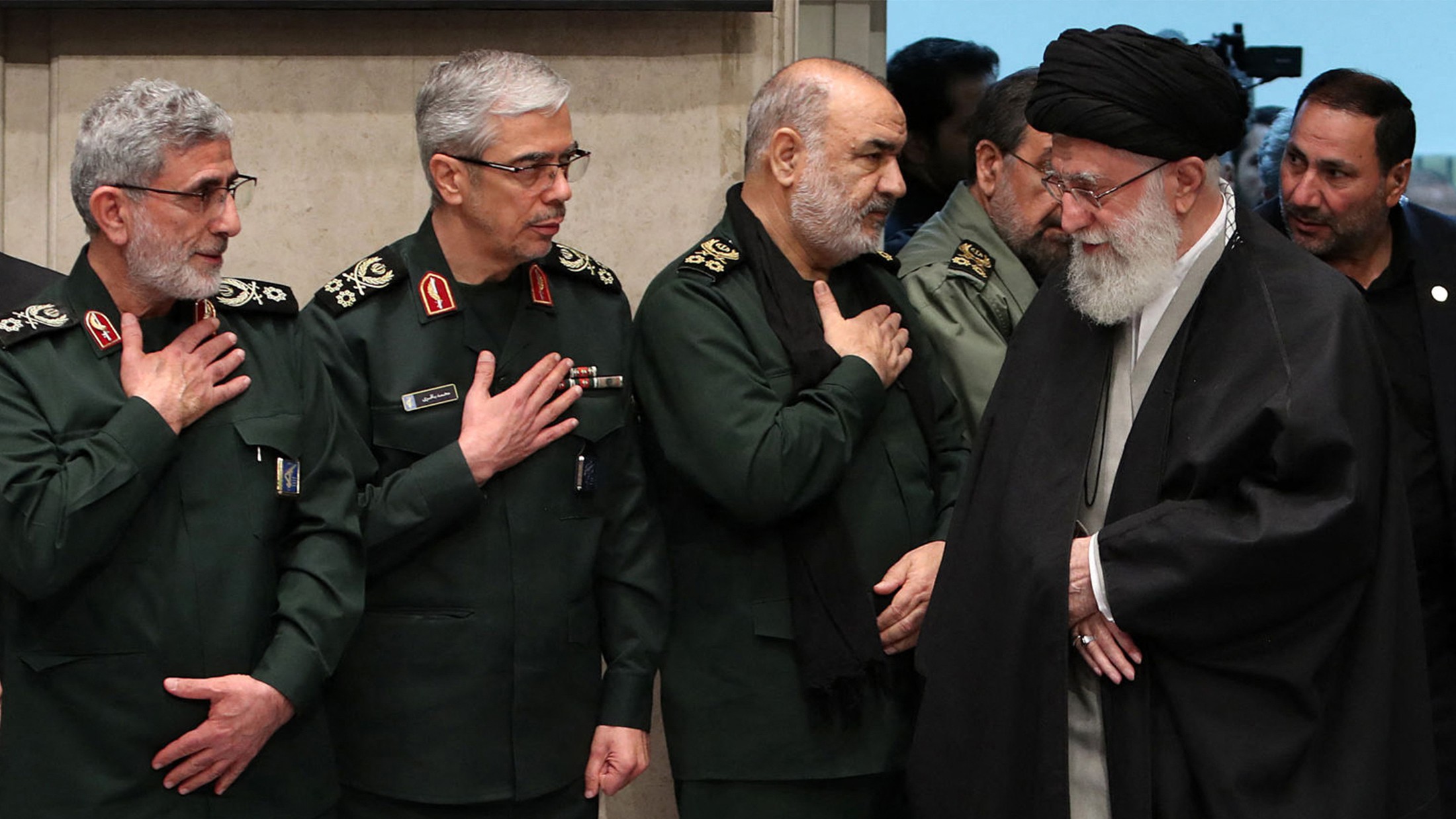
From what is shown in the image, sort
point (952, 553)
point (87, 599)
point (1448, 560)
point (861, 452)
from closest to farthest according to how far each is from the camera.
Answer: point (87, 599), point (952, 553), point (861, 452), point (1448, 560)

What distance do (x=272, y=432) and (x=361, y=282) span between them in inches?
18.4

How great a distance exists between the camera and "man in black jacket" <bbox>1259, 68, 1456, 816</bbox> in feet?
12.5

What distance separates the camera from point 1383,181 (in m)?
4.03

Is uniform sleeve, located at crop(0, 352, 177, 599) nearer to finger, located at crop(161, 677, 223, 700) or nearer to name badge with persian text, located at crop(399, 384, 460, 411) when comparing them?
finger, located at crop(161, 677, 223, 700)

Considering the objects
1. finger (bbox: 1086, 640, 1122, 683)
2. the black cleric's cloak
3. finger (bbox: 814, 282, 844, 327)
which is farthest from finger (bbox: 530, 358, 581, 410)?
finger (bbox: 1086, 640, 1122, 683)

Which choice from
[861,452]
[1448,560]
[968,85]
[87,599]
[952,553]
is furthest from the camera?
[968,85]

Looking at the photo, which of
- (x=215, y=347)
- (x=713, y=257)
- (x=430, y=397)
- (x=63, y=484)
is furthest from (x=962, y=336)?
(x=63, y=484)

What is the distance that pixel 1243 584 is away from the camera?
2.77m

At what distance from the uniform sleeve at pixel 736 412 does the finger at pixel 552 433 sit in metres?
0.19

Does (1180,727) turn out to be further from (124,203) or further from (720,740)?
(124,203)

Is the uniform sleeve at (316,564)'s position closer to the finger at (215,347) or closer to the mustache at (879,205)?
the finger at (215,347)

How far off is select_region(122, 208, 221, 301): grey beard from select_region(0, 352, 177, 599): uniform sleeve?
238 mm

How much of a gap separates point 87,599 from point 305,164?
1537 millimetres

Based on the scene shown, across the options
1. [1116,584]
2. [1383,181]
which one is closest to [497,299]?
[1116,584]
